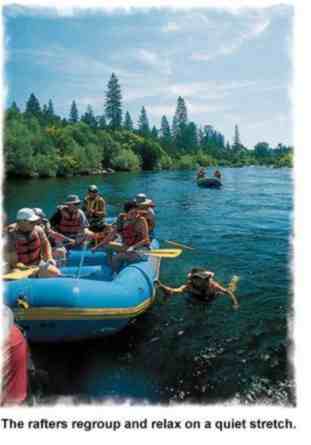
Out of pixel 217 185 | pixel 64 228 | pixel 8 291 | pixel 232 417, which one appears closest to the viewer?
pixel 232 417

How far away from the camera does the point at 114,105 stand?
58.4 m

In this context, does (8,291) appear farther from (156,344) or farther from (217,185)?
(217,185)

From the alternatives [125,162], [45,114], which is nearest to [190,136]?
[45,114]

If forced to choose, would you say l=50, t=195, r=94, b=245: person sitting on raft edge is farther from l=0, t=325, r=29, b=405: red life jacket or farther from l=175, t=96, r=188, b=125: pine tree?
l=175, t=96, r=188, b=125: pine tree

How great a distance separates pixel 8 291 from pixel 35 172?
88.5 ft

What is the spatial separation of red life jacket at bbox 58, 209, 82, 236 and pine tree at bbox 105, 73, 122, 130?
51859 millimetres

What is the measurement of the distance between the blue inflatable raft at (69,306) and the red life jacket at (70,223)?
273cm

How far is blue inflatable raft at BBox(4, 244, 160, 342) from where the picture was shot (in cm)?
440

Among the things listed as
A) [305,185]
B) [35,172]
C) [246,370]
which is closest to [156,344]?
[246,370]

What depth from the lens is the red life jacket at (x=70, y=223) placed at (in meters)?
7.68

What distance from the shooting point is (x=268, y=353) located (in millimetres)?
4961

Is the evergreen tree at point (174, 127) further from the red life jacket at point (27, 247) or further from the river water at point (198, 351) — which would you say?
the red life jacket at point (27, 247)

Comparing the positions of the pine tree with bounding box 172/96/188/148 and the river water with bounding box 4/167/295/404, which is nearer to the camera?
the river water with bounding box 4/167/295/404

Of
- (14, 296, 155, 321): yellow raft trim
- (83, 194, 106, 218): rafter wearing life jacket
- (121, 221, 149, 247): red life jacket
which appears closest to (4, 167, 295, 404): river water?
(14, 296, 155, 321): yellow raft trim
